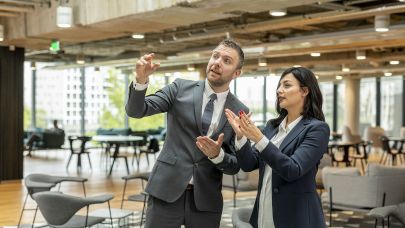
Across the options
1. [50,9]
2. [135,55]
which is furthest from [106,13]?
[135,55]

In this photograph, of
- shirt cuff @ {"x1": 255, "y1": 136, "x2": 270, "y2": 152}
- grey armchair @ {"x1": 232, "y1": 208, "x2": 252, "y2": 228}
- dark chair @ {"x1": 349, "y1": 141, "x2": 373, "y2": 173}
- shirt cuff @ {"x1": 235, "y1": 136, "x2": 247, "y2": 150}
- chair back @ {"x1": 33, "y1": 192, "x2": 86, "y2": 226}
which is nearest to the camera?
shirt cuff @ {"x1": 255, "y1": 136, "x2": 270, "y2": 152}

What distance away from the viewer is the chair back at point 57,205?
5207 mm

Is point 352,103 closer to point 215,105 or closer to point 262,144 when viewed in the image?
point 215,105

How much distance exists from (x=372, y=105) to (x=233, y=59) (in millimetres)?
25139

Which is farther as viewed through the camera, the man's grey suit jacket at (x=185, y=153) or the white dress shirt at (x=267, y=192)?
the man's grey suit jacket at (x=185, y=153)

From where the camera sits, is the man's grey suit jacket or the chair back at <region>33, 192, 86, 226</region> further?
the chair back at <region>33, 192, 86, 226</region>

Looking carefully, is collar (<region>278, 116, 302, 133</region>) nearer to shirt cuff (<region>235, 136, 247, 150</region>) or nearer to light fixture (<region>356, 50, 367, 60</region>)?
shirt cuff (<region>235, 136, 247, 150</region>)

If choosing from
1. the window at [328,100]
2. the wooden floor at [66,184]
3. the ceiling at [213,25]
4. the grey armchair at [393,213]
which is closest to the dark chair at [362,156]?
the ceiling at [213,25]

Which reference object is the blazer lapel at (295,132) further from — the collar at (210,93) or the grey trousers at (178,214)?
the grey trousers at (178,214)

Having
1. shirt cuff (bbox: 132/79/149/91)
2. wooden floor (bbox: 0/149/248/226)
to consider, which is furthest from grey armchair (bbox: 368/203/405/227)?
wooden floor (bbox: 0/149/248/226)

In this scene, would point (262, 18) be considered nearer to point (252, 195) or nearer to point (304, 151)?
point (252, 195)

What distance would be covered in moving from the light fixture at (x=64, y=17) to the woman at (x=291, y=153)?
668cm

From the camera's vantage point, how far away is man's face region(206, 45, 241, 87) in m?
2.95

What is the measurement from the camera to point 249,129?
2.58 meters
